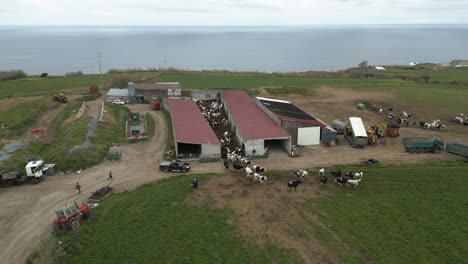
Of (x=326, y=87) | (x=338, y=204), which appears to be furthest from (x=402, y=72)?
(x=338, y=204)

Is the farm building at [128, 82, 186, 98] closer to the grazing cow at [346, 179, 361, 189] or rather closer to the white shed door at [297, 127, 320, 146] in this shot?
the white shed door at [297, 127, 320, 146]

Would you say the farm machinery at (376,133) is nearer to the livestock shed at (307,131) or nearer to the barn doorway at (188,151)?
the livestock shed at (307,131)

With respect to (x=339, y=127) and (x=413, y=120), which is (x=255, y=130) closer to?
(x=339, y=127)

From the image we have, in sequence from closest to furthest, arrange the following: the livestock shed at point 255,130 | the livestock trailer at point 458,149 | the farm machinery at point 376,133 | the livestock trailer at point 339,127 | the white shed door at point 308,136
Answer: the livestock trailer at point 458,149
the livestock shed at point 255,130
the farm machinery at point 376,133
the white shed door at point 308,136
the livestock trailer at point 339,127

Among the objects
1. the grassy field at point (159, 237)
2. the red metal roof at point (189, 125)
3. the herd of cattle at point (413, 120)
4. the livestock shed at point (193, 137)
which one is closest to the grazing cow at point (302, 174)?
the grassy field at point (159, 237)

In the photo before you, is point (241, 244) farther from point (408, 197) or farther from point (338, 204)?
point (408, 197)

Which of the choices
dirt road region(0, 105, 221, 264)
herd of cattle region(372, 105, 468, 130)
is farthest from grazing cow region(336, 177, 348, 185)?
herd of cattle region(372, 105, 468, 130)
